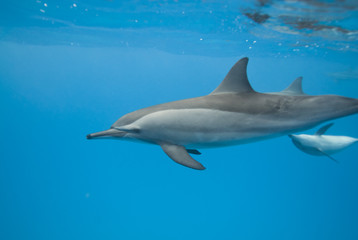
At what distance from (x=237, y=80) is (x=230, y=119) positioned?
69 centimetres

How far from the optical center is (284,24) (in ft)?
30.8

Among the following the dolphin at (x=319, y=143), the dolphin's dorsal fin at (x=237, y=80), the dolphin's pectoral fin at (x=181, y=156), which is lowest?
the dolphin's pectoral fin at (x=181, y=156)

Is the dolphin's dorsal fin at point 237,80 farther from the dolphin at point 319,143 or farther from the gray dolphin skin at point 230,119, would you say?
the dolphin at point 319,143

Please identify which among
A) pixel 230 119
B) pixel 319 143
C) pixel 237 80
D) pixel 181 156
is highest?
pixel 237 80

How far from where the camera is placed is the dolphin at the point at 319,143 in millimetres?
6664

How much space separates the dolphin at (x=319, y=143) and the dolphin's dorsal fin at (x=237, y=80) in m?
3.65

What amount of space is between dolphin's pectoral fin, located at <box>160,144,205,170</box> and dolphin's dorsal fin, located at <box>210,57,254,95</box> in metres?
1.17

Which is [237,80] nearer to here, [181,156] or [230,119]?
[230,119]

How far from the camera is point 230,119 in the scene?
3320mm

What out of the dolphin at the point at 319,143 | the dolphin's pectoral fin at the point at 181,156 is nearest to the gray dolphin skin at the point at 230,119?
the dolphin's pectoral fin at the point at 181,156

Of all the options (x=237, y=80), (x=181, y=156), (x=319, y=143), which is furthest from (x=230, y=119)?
(x=319, y=143)

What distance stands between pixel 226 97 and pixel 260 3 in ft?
18.4

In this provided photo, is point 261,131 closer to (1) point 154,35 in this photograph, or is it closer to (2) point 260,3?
(2) point 260,3

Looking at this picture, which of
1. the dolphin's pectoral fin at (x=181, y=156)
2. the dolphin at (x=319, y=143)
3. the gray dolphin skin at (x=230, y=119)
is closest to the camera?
the dolphin's pectoral fin at (x=181, y=156)
